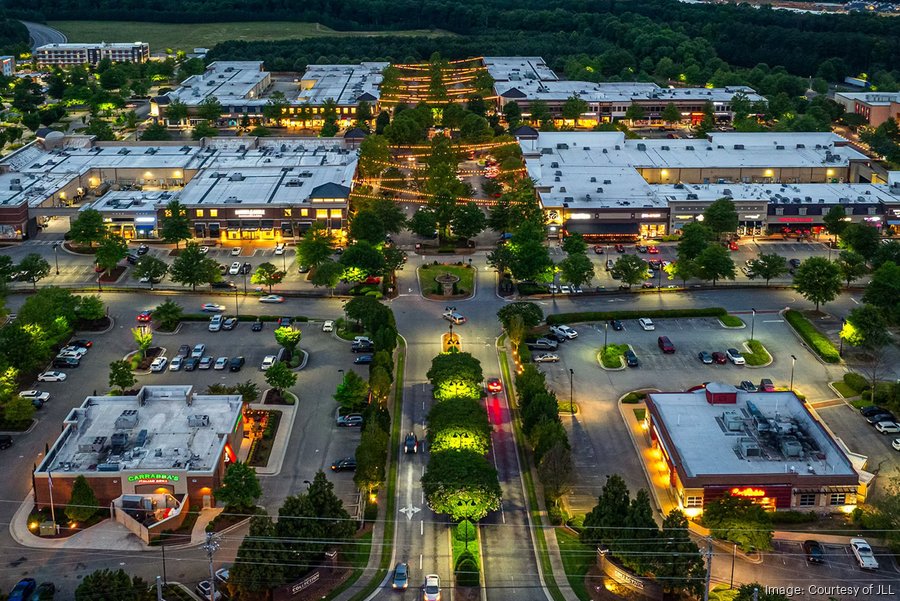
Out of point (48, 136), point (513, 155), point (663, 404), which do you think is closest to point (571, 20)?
point (513, 155)

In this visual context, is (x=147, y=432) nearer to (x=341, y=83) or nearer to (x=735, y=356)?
(x=735, y=356)

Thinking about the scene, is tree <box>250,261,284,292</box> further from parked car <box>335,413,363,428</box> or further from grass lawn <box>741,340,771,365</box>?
grass lawn <box>741,340,771,365</box>

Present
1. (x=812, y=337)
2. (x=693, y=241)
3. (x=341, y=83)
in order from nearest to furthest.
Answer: (x=812, y=337)
(x=693, y=241)
(x=341, y=83)

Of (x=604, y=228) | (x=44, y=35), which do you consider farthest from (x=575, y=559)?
(x=44, y=35)

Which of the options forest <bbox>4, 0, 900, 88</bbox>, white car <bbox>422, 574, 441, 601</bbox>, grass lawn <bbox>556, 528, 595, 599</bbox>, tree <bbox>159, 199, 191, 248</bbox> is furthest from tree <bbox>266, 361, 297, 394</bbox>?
forest <bbox>4, 0, 900, 88</bbox>

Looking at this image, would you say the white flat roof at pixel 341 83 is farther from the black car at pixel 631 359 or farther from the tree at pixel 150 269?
the black car at pixel 631 359

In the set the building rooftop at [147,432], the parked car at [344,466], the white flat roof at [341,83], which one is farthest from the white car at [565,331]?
the white flat roof at [341,83]
